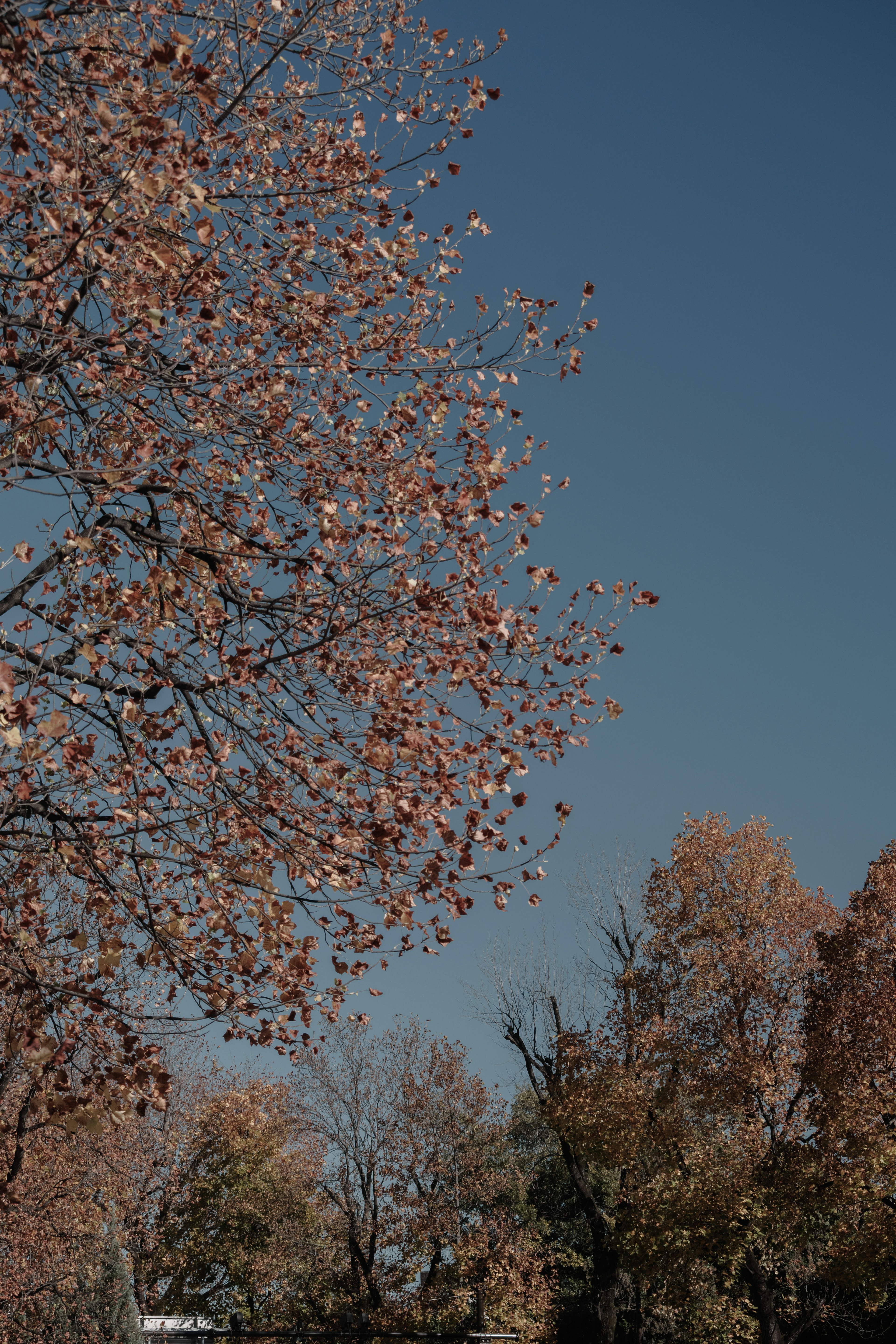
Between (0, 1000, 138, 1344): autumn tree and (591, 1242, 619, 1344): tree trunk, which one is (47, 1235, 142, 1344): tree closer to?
(0, 1000, 138, 1344): autumn tree

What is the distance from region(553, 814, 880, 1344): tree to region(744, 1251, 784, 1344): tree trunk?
1.3 inches

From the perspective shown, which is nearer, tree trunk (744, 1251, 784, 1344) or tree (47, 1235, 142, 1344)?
tree trunk (744, 1251, 784, 1344)

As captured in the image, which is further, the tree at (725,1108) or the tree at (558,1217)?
the tree at (558,1217)

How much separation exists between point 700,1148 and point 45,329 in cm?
1890

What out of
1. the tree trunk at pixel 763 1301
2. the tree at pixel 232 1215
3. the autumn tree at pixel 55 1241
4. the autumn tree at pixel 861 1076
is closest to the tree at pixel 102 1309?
the autumn tree at pixel 55 1241

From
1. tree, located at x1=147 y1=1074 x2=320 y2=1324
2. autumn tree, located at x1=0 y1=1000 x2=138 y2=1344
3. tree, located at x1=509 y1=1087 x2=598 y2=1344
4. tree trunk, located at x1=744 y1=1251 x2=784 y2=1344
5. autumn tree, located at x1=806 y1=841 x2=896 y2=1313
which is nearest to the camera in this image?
autumn tree, located at x1=806 y1=841 x2=896 y2=1313

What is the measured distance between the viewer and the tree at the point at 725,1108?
55.3ft

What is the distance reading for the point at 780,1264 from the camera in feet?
59.7

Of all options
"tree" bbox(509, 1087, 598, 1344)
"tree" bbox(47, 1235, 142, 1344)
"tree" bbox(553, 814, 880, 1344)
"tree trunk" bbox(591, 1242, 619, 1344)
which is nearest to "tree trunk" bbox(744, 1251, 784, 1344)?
"tree" bbox(553, 814, 880, 1344)

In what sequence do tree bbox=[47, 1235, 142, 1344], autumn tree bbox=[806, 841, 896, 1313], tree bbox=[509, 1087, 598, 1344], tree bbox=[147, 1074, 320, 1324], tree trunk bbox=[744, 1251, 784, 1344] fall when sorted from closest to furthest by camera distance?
autumn tree bbox=[806, 841, 896, 1313] < tree trunk bbox=[744, 1251, 784, 1344] < tree bbox=[47, 1235, 142, 1344] < tree bbox=[147, 1074, 320, 1324] < tree bbox=[509, 1087, 598, 1344]

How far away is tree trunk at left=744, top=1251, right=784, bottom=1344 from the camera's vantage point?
55.3ft

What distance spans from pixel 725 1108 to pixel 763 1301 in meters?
3.38

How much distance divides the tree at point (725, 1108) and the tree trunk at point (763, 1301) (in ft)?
0.11

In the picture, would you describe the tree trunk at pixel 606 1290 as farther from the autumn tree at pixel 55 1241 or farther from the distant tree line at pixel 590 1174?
the autumn tree at pixel 55 1241
